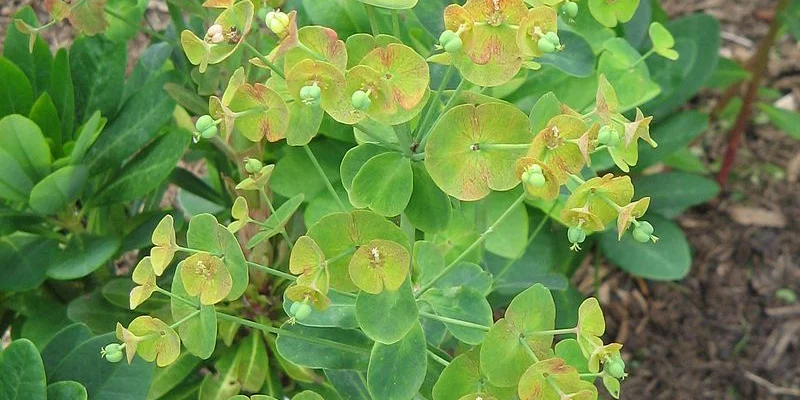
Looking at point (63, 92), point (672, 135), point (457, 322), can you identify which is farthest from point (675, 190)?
point (63, 92)

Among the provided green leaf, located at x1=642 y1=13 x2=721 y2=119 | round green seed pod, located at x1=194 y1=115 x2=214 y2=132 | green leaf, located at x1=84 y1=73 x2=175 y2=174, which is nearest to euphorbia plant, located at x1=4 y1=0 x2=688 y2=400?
round green seed pod, located at x1=194 y1=115 x2=214 y2=132

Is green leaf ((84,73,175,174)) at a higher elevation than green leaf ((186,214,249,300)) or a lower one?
lower

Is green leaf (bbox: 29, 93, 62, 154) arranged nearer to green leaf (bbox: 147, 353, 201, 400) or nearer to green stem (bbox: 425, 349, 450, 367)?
green leaf (bbox: 147, 353, 201, 400)

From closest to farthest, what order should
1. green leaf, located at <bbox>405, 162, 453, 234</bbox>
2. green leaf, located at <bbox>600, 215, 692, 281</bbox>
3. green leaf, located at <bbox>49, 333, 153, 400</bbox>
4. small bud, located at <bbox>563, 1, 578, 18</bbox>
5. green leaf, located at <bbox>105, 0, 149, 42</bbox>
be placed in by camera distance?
small bud, located at <bbox>563, 1, 578, 18</bbox> < green leaf, located at <bbox>405, 162, 453, 234</bbox> < green leaf, located at <bbox>49, 333, 153, 400</bbox> < green leaf, located at <bbox>105, 0, 149, 42</bbox> < green leaf, located at <bbox>600, 215, 692, 281</bbox>

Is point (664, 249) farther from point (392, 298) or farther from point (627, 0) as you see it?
point (392, 298)

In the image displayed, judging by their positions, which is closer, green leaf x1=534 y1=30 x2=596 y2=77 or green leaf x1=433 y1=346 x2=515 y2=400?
green leaf x1=433 y1=346 x2=515 y2=400

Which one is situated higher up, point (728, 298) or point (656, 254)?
point (656, 254)

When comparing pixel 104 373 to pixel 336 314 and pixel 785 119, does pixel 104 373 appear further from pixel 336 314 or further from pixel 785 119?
pixel 785 119

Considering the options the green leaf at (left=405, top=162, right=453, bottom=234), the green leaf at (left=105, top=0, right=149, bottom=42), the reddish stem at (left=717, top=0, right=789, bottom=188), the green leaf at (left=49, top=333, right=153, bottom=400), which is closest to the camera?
the green leaf at (left=405, top=162, right=453, bottom=234)
